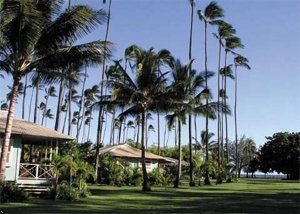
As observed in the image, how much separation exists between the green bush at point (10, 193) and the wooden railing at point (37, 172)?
3.55 meters

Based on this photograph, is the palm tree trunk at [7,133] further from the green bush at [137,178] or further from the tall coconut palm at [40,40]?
the green bush at [137,178]

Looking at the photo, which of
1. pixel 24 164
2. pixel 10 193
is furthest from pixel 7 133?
pixel 24 164

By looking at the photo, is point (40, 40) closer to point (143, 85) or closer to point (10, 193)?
point (10, 193)

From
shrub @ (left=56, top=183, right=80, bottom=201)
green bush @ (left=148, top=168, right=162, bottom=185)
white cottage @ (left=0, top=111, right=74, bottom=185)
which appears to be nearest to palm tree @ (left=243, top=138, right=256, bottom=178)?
green bush @ (left=148, top=168, right=162, bottom=185)

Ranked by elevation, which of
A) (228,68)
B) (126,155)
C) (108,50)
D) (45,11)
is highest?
(228,68)

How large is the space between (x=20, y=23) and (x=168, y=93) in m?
13.4

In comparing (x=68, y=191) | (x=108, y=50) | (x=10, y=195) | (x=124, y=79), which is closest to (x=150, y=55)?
(x=124, y=79)

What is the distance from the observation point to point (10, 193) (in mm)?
17141

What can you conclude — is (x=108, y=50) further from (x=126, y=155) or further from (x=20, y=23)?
(x=126, y=155)

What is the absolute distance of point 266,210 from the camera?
49.3ft

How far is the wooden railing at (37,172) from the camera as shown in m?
21.3

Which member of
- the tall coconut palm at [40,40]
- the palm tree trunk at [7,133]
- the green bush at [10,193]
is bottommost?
the green bush at [10,193]

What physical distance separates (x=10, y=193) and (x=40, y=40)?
6.81 meters

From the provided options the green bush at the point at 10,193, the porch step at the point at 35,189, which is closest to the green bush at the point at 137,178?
the porch step at the point at 35,189
